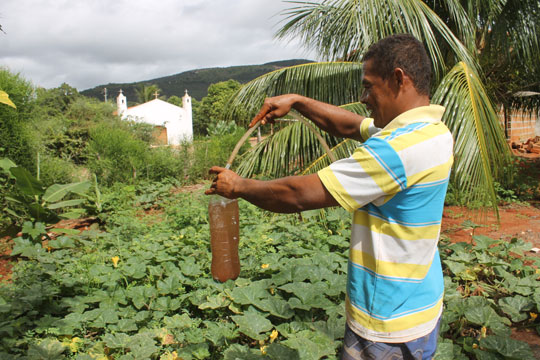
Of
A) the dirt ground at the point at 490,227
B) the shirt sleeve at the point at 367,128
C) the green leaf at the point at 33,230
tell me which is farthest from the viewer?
the dirt ground at the point at 490,227

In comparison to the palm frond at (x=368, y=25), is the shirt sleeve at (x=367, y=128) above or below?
below

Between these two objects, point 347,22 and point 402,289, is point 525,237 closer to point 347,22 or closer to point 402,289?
point 347,22

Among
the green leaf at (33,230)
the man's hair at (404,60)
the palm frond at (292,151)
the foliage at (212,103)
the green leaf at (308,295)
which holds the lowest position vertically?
the green leaf at (308,295)

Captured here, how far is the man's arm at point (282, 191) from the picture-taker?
133 centimetres

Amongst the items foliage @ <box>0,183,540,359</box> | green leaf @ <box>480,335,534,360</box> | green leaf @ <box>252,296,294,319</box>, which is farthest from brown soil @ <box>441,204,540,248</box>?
green leaf @ <box>252,296,294,319</box>

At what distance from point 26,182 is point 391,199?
5744mm

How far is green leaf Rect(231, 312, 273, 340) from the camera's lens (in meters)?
2.54

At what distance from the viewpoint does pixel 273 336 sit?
256 centimetres

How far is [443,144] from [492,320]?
224cm

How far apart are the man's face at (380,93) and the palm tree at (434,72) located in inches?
128

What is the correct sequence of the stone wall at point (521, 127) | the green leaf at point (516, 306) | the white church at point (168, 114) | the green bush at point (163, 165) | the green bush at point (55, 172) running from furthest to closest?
the white church at point (168, 114) → the stone wall at point (521, 127) → the green bush at point (163, 165) → the green bush at point (55, 172) → the green leaf at point (516, 306)

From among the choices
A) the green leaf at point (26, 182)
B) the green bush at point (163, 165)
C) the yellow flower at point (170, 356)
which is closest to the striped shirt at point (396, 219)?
the yellow flower at point (170, 356)

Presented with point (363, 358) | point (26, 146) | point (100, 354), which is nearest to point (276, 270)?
point (100, 354)

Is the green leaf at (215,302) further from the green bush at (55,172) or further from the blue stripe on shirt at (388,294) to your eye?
the green bush at (55,172)
